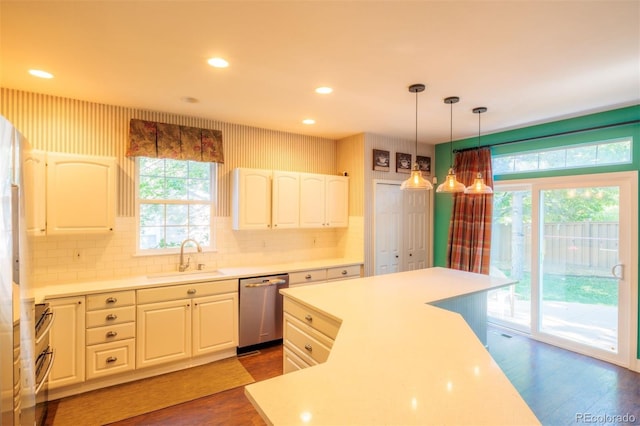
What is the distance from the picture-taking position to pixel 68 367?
269cm

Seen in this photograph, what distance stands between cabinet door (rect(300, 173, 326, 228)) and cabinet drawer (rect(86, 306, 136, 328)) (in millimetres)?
→ 2114

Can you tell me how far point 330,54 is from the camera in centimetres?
224

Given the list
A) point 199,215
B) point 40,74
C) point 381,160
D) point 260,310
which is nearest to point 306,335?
point 260,310

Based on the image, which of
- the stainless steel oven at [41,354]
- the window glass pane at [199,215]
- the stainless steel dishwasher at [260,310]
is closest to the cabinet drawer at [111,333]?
the stainless steel oven at [41,354]

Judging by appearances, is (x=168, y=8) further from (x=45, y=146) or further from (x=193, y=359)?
(x=193, y=359)

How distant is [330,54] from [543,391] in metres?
3.27

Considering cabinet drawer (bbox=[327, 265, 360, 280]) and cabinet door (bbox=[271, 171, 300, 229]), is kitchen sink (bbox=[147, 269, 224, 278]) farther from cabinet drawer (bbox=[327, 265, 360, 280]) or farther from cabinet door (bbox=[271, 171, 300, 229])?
cabinet drawer (bbox=[327, 265, 360, 280])

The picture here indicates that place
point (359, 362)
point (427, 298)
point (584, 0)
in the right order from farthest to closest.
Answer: point (427, 298) → point (584, 0) → point (359, 362)

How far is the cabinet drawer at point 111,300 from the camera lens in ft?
9.13

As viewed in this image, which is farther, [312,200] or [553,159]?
[312,200]

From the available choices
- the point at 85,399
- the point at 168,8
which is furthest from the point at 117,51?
the point at 85,399

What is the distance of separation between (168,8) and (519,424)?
2.36m

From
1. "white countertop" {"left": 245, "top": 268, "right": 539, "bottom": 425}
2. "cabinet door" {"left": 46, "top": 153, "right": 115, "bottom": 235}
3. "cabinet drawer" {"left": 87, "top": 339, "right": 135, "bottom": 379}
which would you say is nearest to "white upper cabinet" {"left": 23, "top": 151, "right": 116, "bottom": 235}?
"cabinet door" {"left": 46, "top": 153, "right": 115, "bottom": 235}

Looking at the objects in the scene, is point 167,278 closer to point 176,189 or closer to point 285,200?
point 176,189
